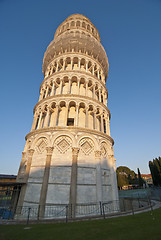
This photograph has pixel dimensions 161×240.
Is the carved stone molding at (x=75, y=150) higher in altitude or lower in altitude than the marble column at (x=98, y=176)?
higher

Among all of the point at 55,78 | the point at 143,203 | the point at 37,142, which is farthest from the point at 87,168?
the point at 55,78

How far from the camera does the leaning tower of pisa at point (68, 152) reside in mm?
13836

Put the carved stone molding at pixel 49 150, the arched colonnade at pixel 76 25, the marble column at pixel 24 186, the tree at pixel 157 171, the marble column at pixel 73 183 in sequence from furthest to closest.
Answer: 1. the tree at pixel 157 171
2. the arched colonnade at pixel 76 25
3. the carved stone molding at pixel 49 150
4. the marble column at pixel 24 186
5. the marble column at pixel 73 183

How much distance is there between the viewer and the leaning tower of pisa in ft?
45.4

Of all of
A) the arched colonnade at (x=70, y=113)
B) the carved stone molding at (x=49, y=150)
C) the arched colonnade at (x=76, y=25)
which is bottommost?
the carved stone molding at (x=49, y=150)

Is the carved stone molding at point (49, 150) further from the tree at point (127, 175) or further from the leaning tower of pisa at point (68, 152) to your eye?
the tree at point (127, 175)

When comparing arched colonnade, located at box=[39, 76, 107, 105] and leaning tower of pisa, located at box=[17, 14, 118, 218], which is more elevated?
arched colonnade, located at box=[39, 76, 107, 105]

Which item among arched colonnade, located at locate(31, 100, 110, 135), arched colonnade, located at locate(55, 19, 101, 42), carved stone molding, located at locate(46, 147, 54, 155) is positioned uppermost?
arched colonnade, located at locate(55, 19, 101, 42)

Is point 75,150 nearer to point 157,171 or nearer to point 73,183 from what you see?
point 73,183

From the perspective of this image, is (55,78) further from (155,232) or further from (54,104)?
(155,232)

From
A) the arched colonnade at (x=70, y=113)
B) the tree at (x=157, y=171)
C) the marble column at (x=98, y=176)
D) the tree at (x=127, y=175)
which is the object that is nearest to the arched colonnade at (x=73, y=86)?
the arched colonnade at (x=70, y=113)

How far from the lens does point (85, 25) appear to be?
3141 cm

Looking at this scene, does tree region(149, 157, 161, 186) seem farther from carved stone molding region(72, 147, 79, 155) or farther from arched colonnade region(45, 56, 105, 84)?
carved stone molding region(72, 147, 79, 155)

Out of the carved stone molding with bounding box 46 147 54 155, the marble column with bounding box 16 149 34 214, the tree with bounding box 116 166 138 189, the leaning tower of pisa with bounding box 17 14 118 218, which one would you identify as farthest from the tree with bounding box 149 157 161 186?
the marble column with bounding box 16 149 34 214
